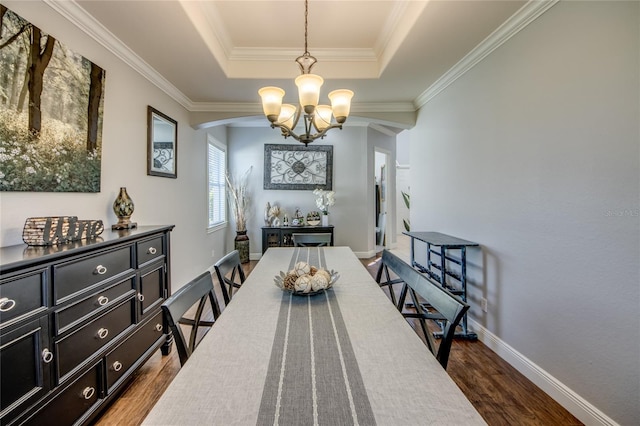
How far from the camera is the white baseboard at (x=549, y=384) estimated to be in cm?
147

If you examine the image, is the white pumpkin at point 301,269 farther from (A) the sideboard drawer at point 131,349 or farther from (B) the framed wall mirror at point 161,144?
(B) the framed wall mirror at point 161,144

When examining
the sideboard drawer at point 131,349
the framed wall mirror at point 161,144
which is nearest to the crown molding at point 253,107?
the framed wall mirror at point 161,144

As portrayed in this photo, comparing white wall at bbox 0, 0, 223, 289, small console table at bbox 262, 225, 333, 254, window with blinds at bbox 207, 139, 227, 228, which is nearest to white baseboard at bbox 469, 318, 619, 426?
small console table at bbox 262, 225, 333, 254

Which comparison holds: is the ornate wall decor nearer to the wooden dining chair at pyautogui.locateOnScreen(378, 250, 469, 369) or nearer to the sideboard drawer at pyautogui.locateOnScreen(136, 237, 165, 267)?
the sideboard drawer at pyautogui.locateOnScreen(136, 237, 165, 267)

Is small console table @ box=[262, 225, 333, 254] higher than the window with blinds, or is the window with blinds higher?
the window with blinds

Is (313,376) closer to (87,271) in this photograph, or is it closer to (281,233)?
(87,271)

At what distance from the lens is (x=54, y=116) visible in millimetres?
1599

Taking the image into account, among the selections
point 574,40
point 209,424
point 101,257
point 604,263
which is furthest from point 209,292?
point 574,40

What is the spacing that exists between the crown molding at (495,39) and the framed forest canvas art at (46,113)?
2.96 meters

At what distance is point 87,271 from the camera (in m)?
1.41

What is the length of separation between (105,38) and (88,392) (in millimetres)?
2357

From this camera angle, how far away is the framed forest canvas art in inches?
53.5

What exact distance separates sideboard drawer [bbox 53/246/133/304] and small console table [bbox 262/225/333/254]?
3032mm

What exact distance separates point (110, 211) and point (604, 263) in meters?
3.25
